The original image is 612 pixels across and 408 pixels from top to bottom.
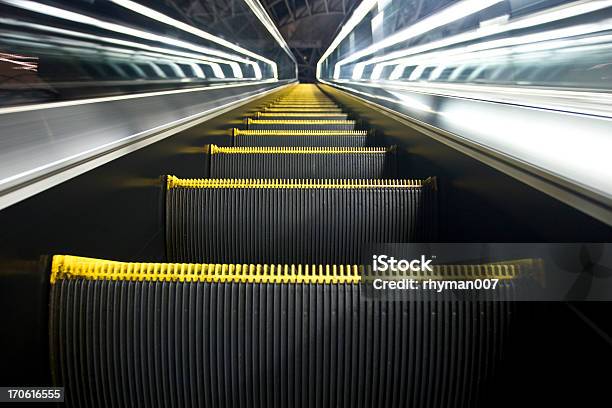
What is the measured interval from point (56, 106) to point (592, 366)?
1414 mm

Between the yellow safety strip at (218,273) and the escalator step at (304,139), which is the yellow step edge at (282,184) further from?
the escalator step at (304,139)

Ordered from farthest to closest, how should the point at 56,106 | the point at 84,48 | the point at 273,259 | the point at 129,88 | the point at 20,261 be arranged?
the point at 129,88 → the point at 273,259 → the point at 84,48 → the point at 56,106 → the point at 20,261

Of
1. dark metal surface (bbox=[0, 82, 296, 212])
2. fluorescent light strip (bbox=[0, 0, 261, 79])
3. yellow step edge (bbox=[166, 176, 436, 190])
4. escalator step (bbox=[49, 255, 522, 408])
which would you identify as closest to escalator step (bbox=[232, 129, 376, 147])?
fluorescent light strip (bbox=[0, 0, 261, 79])

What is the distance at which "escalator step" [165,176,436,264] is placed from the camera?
6.73 ft

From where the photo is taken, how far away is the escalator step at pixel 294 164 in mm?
2852

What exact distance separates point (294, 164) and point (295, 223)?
83 centimetres

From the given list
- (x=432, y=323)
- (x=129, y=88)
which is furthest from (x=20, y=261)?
(x=129, y=88)

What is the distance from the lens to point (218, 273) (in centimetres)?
126

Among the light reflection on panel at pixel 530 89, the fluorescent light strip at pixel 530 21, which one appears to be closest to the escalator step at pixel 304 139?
the light reflection on panel at pixel 530 89

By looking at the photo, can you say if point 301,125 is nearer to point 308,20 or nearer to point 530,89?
point 530,89

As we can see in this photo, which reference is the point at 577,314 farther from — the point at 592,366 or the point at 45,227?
the point at 45,227

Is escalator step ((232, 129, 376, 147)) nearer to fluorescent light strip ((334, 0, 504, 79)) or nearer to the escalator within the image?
fluorescent light strip ((334, 0, 504, 79))

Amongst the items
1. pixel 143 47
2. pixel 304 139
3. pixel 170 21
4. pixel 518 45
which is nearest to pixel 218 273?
pixel 143 47

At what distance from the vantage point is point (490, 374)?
117cm
